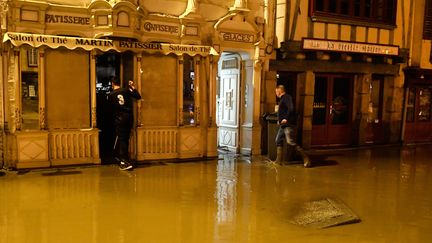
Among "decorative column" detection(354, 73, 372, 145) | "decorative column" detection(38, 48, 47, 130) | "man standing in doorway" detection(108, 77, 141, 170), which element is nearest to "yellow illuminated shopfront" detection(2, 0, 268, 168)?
"decorative column" detection(38, 48, 47, 130)

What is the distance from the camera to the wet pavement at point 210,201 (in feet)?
16.9

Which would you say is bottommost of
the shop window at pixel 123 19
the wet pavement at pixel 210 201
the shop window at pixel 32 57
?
the wet pavement at pixel 210 201

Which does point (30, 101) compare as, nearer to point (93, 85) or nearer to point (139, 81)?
point (93, 85)

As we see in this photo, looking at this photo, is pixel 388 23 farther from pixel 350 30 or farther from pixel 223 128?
pixel 223 128

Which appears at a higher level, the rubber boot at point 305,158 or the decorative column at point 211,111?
the decorative column at point 211,111

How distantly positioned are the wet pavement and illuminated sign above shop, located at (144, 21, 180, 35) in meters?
2.77

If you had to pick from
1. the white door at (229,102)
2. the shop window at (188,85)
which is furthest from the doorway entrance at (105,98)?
the white door at (229,102)

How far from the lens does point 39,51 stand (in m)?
8.09

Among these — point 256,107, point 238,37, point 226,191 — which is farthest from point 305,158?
point 238,37

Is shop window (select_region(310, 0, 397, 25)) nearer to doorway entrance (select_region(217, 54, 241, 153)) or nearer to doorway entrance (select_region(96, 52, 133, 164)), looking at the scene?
doorway entrance (select_region(217, 54, 241, 153))

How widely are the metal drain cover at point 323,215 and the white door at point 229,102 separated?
460cm

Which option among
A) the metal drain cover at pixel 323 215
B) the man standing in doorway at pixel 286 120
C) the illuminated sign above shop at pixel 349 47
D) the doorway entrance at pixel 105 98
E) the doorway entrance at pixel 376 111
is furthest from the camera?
the doorway entrance at pixel 376 111

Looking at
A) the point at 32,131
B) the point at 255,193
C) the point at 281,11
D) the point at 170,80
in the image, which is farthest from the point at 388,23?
the point at 32,131

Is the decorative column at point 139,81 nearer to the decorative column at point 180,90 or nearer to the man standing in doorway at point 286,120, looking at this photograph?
the decorative column at point 180,90
